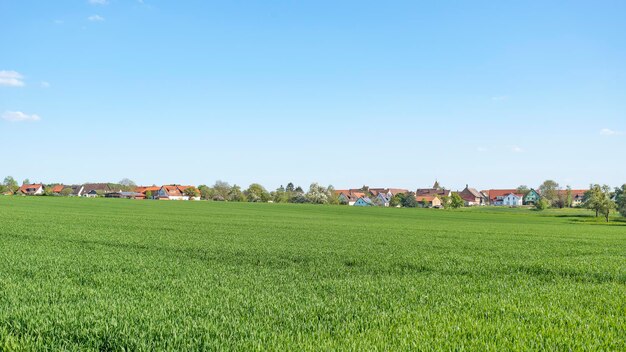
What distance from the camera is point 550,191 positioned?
6658 inches

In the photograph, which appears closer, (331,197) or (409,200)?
(409,200)

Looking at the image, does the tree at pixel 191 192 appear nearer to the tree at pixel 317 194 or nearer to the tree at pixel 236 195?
the tree at pixel 236 195

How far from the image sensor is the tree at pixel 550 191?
163938 mm

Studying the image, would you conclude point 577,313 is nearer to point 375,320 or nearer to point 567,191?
point 375,320

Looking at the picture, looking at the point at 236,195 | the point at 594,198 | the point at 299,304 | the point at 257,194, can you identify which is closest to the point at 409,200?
the point at 257,194

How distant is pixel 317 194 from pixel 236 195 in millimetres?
29830

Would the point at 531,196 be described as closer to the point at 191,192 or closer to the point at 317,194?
the point at 317,194

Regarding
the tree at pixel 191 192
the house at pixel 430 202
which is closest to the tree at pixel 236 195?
the tree at pixel 191 192

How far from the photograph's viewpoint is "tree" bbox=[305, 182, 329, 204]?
16538cm

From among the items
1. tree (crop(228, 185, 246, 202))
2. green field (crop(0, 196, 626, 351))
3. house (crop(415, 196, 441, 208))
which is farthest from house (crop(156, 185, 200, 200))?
green field (crop(0, 196, 626, 351))

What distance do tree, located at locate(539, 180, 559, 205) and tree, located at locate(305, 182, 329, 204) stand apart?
270ft

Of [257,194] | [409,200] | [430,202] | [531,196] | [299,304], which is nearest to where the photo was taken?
[299,304]

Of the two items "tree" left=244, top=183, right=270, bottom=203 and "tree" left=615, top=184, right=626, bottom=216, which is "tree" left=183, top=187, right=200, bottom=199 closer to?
"tree" left=244, top=183, right=270, bottom=203

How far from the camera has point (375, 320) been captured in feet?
24.5
